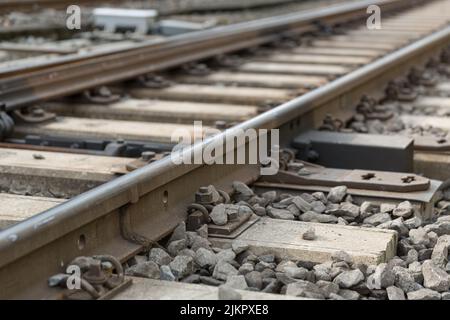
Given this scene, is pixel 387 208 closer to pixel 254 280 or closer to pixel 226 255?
pixel 226 255

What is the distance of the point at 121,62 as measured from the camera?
21.3ft

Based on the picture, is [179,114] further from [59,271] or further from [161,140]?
[59,271]

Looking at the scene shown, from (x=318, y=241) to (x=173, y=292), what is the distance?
764 mm

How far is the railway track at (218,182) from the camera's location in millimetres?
2906

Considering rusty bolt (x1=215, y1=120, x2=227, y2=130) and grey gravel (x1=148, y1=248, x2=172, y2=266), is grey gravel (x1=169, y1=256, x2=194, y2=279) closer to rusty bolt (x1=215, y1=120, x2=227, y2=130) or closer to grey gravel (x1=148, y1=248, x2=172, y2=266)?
grey gravel (x1=148, y1=248, x2=172, y2=266)

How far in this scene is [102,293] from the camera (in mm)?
2682

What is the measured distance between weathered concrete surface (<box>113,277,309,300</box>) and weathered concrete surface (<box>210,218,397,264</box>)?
513mm

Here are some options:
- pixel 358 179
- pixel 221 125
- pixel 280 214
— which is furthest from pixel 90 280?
pixel 221 125

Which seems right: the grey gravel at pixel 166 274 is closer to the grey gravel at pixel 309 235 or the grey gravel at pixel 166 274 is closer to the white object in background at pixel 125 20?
the grey gravel at pixel 309 235

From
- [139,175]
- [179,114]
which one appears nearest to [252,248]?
[139,175]

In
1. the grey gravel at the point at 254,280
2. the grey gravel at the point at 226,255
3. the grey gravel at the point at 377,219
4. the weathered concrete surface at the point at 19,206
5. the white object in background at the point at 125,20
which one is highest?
the white object in background at the point at 125,20

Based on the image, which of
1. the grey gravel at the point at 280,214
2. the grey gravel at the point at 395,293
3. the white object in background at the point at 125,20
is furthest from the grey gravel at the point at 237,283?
the white object in background at the point at 125,20

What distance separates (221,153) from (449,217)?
971mm

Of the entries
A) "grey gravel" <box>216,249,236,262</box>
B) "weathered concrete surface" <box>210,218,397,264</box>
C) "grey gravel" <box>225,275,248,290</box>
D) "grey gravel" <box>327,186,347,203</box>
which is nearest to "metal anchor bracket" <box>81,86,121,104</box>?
"grey gravel" <box>327,186,347,203</box>
